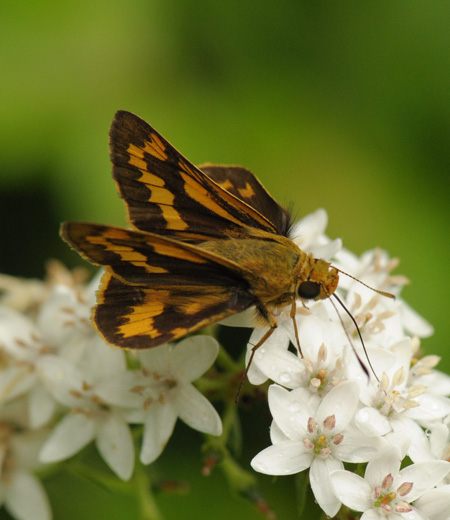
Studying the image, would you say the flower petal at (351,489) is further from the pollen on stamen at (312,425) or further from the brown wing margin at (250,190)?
the brown wing margin at (250,190)

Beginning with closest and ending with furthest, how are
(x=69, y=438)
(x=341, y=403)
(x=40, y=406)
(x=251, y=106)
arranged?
(x=341, y=403)
(x=69, y=438)
(x=40, y=406)
(x=251, y=106)

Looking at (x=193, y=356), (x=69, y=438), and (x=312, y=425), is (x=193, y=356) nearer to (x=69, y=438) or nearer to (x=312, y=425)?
(x=312, y=425)

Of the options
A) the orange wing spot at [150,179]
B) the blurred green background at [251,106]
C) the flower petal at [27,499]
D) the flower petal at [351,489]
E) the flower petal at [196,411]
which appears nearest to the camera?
the flower petal at [351,489]

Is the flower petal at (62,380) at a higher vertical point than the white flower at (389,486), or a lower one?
lower

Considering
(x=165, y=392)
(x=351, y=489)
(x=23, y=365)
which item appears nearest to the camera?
(x=351, y=489)

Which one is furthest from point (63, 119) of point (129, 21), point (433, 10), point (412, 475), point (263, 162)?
point (412, 475)

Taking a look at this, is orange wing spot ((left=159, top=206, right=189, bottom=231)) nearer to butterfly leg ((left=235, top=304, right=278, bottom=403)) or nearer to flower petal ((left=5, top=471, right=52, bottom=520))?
butterfly leg ((left=235, top=304, right=278, bottom=403))

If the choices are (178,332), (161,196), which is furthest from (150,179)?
(178,332)

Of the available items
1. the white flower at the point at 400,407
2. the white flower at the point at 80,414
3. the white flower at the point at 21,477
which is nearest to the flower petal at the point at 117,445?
the white flower at the point at 80,414
